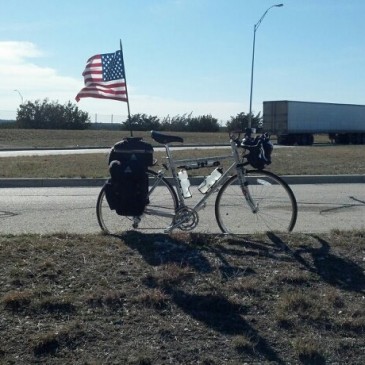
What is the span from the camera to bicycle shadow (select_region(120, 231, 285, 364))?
15.3ft

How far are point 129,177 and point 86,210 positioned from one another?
3941 millimetres

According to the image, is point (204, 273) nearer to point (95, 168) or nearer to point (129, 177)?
point (129, 177)

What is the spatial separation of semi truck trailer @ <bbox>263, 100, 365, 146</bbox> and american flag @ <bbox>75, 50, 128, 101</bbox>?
3143cm

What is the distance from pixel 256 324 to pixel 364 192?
9238mm

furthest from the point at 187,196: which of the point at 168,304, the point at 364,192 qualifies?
the point at 364,192

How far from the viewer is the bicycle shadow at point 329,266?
215 inches

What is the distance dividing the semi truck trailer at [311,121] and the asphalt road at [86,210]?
3036 centimetres

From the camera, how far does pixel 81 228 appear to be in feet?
29.6

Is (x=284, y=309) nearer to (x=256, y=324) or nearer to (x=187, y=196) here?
(x=256, y=324)

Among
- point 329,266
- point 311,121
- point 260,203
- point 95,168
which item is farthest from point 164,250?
point 311,121

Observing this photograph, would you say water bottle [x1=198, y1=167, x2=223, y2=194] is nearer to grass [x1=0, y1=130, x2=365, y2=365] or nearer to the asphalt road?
the asphalt road

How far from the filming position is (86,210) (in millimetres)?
10781

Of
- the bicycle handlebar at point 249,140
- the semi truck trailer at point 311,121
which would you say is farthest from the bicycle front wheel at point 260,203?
the semi truck trailer at point 311,121

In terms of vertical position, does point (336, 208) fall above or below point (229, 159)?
below
